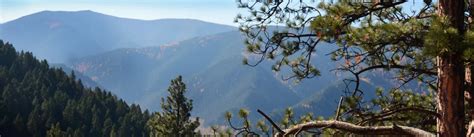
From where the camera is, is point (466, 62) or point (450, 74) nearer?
point (466, 62)

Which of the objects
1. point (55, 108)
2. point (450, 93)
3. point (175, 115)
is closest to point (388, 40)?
point (450, 93)

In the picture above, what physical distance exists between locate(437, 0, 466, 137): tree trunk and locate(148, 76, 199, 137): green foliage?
33.3 meters

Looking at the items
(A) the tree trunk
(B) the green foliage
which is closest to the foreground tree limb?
(A) the tree trunk

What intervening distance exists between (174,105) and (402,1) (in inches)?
1363

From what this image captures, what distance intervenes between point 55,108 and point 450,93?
116 meters

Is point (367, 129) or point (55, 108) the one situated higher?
point (55, 108)

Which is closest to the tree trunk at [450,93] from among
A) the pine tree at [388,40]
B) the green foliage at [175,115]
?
the pine tree at [388,40]

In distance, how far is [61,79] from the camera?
451ft

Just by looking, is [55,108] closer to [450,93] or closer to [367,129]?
[367,129]

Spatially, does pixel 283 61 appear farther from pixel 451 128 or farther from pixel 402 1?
pixel 451 128

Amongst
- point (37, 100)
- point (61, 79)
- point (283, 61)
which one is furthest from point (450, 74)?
point (61, 79)

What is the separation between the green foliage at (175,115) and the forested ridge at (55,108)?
58.0m

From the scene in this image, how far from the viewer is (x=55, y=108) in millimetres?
114875

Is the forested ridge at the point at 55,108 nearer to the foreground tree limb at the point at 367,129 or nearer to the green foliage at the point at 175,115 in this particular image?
the green foliage at the point at 175,115
